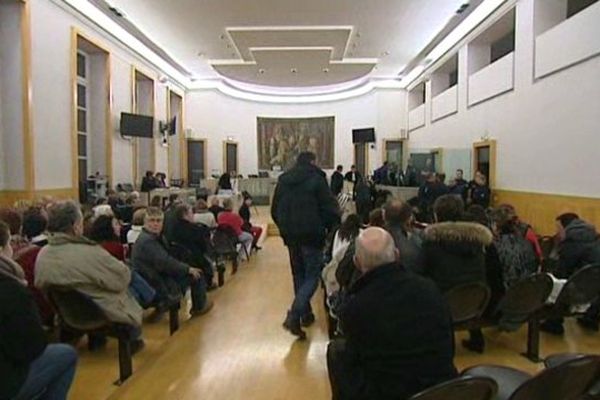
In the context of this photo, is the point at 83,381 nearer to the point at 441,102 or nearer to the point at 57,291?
the point at 57,291

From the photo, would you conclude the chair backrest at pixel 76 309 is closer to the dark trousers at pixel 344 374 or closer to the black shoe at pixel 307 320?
the dark trousers at pixel 344 374

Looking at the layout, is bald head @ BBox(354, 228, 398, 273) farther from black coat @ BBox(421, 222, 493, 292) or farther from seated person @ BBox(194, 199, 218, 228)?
seated person @ BBox(194, 199, 218, 228)

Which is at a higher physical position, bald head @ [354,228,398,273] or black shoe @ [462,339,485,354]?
bald head @ [354,228,398,273]

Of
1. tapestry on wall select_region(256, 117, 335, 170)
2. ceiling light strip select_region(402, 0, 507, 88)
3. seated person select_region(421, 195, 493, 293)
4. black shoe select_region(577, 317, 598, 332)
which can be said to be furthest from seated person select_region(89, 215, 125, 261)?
tapestry on wall select_region(256, 117, 335, 170)

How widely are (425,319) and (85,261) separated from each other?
2.39 metres

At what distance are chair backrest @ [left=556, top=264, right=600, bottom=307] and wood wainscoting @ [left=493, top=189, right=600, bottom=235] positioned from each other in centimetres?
309

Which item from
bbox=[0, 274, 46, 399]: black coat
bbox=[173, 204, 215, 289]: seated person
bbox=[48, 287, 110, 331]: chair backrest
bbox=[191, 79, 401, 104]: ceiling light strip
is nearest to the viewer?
bbox=[0, 274, 46, 399]: black coat

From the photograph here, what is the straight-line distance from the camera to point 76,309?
3.41 m

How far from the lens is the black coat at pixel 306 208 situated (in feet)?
14.5

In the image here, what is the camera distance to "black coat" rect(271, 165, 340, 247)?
4406 millimetres

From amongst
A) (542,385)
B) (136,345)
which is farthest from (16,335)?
(136,345)

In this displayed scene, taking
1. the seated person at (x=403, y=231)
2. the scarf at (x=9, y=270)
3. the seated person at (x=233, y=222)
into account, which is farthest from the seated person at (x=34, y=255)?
A: the seated person at (x=233, y=222)

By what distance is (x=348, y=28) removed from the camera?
11.7 m

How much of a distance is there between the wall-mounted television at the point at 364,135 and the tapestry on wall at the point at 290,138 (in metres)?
1.65
